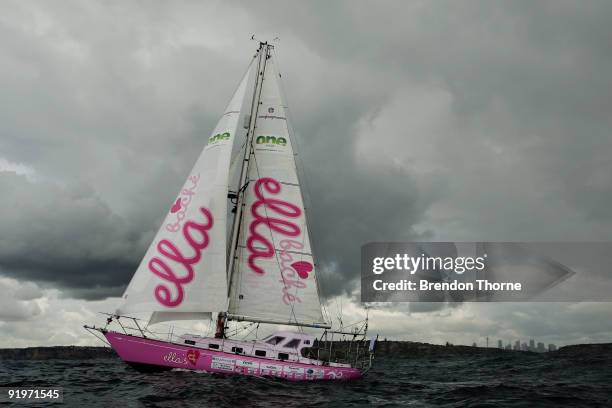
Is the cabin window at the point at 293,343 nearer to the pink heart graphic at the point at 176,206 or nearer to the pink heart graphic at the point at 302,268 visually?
the pink heart graphic at the point at 302,268

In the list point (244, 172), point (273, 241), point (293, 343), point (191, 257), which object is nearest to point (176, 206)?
point (191, 257)

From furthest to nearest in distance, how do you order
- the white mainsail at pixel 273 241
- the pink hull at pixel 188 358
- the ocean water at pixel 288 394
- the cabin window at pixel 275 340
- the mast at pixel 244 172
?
the white mainsail at pixel 273 241
the mast at pixel 244 172
the cabin window at pixel 275 340
the pink hull at pixel 188 358
the ocean water at pixel 288 394

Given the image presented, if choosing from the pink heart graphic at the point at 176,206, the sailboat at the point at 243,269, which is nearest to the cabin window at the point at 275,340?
the sailboat at the point at 243,269

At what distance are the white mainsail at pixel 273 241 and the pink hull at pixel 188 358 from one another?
3565 millimetres

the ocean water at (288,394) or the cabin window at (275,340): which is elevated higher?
the cabin window at (275,340)

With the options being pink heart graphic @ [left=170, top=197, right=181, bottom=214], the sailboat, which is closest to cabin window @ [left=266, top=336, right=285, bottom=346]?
the sailboat

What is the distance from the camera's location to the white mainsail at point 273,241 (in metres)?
28.3

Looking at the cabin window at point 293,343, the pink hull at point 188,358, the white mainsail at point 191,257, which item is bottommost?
the pink hull at point 188,358

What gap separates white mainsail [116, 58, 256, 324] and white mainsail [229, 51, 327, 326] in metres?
2.11

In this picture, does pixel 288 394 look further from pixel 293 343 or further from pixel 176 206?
pixel 176 206

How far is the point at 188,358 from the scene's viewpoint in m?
24.3

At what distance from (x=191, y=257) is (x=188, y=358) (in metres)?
5.46

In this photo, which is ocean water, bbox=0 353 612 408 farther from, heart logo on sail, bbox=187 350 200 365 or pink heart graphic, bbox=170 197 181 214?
pink heart graphic, bbox=170 197 181 214

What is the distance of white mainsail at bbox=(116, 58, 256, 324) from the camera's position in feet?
84.1
